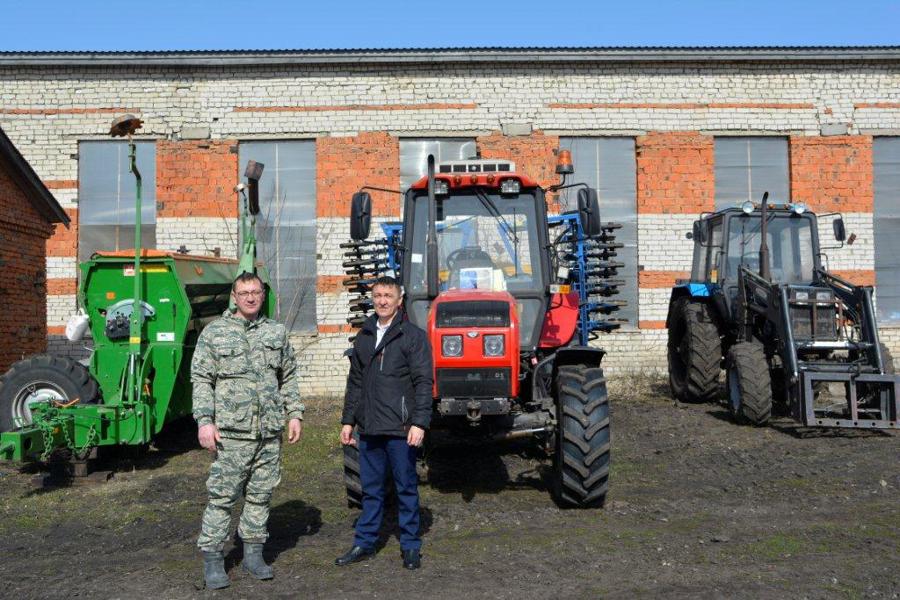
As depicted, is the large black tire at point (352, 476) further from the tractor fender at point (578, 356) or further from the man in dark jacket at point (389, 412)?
the tractor fender at point (578, 356)

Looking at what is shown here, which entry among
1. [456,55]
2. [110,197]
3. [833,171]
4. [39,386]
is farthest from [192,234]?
[833,171]

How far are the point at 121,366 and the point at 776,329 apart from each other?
23.7 ft

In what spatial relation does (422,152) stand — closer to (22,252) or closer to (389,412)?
(22,252)

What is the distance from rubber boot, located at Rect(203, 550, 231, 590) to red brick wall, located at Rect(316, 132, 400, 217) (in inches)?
415

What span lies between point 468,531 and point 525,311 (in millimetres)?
1940

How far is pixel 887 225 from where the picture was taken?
15.5m

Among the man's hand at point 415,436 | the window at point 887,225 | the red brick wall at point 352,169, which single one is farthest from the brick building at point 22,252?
the window at point 887,225

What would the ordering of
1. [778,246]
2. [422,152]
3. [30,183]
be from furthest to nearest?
[422,152], [30,183], [778,246]

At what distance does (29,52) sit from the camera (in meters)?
14.8

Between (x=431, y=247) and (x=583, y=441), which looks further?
(x=431, y=247)

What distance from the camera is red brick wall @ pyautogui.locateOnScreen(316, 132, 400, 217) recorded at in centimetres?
1496

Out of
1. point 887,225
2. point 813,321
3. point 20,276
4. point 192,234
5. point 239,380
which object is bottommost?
point 239,380

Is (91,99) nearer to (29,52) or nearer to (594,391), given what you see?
(29,52)

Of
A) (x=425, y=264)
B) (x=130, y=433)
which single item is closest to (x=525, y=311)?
(x=425, y=264)
